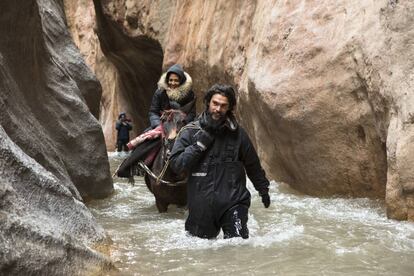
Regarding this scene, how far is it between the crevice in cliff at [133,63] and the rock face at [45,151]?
9.52m

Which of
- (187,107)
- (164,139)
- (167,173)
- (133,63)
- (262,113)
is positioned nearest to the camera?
(167,173)

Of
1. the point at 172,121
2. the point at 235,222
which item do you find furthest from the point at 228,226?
the point at 172,121

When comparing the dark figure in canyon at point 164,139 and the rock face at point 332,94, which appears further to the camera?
the dark figure in canyon at point 164,139

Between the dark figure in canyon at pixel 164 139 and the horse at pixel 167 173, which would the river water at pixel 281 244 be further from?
the dark figure in canyon at pixel 164 139

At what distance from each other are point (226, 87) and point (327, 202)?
320 cm

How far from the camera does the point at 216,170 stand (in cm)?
484

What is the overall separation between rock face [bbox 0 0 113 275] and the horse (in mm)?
934

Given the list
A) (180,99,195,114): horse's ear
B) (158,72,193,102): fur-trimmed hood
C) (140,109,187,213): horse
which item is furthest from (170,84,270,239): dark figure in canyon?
(158,72,193,102): fur-trimmed hood

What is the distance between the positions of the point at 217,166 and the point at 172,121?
7.49ft

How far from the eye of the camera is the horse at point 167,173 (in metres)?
6.80

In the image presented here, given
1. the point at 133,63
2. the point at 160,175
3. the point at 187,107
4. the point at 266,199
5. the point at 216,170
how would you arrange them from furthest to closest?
1. the point at 133,63
2. the point at 187,107
3. the point at 160,175
4. the point at 266,199
5. the point at 216,170

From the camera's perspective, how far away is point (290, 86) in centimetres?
802

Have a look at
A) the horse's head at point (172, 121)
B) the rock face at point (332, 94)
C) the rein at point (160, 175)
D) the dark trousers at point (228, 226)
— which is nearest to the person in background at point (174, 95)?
the horse's head at point (172, 121)

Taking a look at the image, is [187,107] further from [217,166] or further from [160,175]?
[217,166]
